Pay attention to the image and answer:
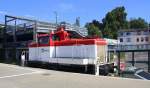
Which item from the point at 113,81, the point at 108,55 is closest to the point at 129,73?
the point at 108,55

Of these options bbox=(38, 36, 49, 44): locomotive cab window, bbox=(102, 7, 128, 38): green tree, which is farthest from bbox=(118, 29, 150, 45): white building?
bbox=(38, 36, 49, 44): locomotive cab window

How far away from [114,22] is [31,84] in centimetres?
8753

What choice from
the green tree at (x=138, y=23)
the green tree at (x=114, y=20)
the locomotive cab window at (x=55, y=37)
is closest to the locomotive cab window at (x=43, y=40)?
the locomotive cab window at (x=55, y=37)

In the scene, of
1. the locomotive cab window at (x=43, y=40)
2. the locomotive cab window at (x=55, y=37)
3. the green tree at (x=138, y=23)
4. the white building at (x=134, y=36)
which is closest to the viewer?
the locomotive cab window at (x=55, y=37)

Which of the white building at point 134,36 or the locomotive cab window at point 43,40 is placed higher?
the white building at point 134,36

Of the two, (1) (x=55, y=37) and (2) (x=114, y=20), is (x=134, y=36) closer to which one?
(2) (x=114, y=20)

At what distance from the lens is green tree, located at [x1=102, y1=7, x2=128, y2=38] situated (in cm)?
10220

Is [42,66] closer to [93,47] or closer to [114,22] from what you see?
[93,47]

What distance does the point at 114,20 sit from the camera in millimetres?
103562

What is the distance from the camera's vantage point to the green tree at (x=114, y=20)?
4024 inches

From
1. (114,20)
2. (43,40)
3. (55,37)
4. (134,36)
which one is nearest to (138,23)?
(134,36)

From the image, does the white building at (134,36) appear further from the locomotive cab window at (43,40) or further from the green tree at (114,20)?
the locomotive cab window at (43,40)

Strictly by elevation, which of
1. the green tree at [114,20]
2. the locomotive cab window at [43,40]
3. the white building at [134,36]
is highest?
the green tree at [114,20]

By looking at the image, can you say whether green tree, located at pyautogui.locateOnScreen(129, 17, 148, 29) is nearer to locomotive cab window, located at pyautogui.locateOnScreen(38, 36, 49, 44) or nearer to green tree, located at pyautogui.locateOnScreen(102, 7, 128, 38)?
green tree, located at pyautogui.locateOnScreen(102, 7, 128, 38)
